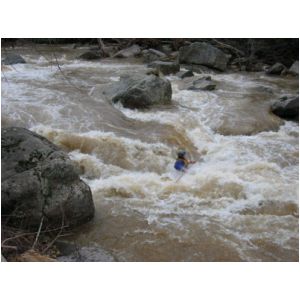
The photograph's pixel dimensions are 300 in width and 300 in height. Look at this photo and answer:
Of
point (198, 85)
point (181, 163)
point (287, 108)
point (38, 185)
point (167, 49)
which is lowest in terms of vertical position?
point (167, 49)

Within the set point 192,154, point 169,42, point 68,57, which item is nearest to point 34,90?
point 192,154

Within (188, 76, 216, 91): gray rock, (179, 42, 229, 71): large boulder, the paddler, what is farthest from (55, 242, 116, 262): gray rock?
(179, 42, 229, 71): large boulder

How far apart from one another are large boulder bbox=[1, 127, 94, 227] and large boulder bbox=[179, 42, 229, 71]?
9547 millimetres

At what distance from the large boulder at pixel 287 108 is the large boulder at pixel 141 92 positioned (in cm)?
227

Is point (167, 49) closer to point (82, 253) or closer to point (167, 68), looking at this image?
point (167, 68)

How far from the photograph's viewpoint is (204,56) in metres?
13.3

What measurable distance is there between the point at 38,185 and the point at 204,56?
33.3ft

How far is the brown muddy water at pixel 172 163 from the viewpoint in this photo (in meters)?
4.30

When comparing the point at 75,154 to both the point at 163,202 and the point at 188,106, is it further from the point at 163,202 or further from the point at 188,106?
the point at 188,106

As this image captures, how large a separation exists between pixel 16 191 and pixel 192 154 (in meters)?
3.39

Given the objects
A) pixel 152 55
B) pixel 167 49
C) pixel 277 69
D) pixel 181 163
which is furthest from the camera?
pixel 167 49

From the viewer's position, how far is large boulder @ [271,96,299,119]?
852cm

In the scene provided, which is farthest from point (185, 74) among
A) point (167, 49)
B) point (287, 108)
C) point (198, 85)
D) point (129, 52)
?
point (167, 49)

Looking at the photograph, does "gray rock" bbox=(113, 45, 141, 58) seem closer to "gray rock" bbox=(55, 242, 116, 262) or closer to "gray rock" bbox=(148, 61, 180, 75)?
"gray rock" bbox=(148, 61, 180, 75)
